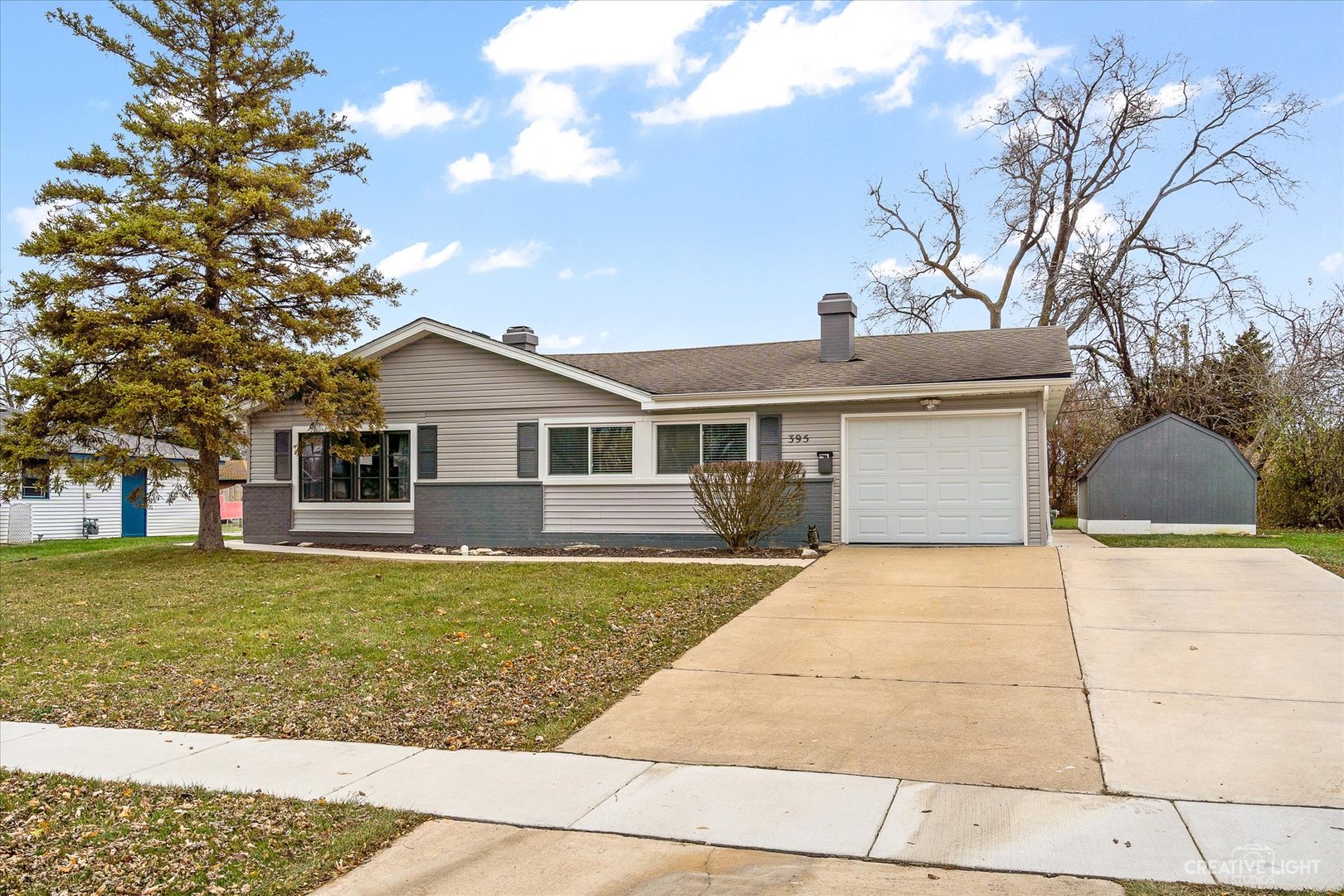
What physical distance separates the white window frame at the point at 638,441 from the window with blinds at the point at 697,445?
8 centimetres

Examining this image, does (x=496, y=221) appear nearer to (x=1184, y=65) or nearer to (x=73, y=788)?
(x=73, y=788)

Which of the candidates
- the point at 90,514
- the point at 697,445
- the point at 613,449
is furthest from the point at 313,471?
the point at 90,514

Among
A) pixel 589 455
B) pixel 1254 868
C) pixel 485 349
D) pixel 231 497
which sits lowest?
pixel 1254 868

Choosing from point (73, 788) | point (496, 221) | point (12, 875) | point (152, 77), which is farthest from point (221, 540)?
point (12, 875)

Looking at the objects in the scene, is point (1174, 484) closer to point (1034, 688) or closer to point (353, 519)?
point (1034, 688)

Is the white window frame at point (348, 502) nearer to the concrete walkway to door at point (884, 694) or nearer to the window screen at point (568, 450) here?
the window screen at point (568, 450)

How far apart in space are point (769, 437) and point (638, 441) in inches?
83.5

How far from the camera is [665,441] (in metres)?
15.7

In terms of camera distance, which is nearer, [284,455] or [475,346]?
[475,346]

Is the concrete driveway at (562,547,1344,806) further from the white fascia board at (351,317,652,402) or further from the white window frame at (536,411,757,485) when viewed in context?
the white fascia board at (351,317,652,402)

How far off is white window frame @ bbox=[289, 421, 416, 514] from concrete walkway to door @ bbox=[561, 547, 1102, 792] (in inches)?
349

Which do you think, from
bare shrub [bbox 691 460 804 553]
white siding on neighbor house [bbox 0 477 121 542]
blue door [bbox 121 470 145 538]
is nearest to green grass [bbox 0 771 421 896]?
bare shrub [bbox 691 460 804 553]

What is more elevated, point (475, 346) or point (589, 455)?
point (475, 346)

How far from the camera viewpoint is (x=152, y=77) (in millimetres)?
14711
